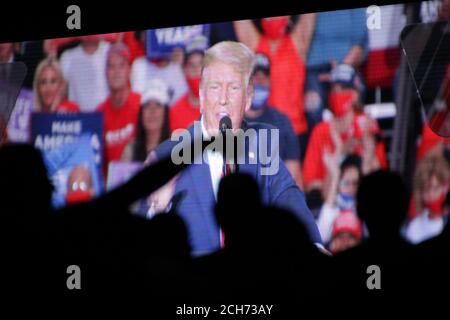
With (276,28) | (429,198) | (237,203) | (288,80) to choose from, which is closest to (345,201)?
(429,198)

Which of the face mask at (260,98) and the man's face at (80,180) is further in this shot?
the man's face at (80,180)

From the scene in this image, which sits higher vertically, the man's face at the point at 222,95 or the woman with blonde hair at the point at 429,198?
the man's face at the point at 222,95

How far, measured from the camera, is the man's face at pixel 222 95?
12.3 feet

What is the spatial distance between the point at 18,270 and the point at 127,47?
116cm

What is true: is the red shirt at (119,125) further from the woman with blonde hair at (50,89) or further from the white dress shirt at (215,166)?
the white dress shirt at (215,166)

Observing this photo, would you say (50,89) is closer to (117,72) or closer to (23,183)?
(117,72)

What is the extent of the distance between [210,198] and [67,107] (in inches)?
34.1

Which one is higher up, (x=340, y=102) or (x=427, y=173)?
(x=340, y=102)

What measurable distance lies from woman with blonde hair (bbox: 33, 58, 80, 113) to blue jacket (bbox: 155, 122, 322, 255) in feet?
2.05

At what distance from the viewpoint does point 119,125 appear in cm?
394

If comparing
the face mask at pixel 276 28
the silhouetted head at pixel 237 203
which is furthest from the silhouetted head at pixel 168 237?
the face mask at pixel 276 28

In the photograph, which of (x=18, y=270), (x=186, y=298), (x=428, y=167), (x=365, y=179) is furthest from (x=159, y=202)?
(x=428, y=167)

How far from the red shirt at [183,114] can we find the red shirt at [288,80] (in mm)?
360

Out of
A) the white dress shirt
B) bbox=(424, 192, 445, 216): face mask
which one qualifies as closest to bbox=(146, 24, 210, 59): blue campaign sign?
the white dress shirt
